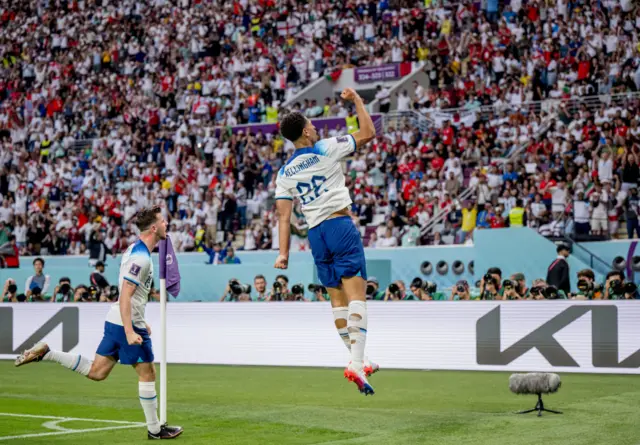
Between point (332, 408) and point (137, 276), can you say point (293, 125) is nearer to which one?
point (137, 276)

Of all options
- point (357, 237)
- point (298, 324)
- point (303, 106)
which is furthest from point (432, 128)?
point (357, 237)

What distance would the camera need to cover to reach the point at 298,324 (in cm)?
1711

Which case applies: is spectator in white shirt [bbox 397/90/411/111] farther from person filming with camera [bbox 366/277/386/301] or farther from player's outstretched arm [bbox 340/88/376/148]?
player's outstretched arm [bbox 340/88/376/148]

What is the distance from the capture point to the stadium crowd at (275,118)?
23562mm

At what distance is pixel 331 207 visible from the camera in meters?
8.76

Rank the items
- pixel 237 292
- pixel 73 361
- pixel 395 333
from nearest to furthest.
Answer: pixel 73 361 → pixel 395 333 → pixel 237 292

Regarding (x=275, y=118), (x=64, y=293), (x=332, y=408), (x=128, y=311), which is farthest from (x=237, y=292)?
(x=275, y=118)

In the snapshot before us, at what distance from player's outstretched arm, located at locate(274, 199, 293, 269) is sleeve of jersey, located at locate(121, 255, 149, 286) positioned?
3.94 ft

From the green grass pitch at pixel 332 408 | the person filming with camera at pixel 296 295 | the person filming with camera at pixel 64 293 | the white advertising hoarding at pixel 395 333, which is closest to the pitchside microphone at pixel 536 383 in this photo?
the green grass pitch at pixel 332 408

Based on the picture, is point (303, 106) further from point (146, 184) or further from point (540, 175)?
point (540, 175)

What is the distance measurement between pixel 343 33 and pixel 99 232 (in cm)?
1082

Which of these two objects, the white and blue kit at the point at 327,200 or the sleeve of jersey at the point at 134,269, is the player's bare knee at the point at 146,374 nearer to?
the sleeve of jersey at the point at 134,269

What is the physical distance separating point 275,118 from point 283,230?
23.5 meters

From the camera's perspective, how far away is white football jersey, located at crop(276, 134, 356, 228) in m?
8.77
